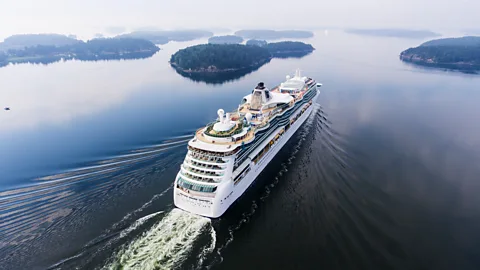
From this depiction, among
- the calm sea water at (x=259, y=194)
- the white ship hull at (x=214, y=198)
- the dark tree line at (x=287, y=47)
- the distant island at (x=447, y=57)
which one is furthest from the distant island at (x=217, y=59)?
the white ship hull at (x=214, y=198)

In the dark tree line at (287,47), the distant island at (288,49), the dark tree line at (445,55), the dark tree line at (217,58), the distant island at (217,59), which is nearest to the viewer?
the distant island at (217,59)

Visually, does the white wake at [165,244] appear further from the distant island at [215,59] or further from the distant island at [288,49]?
the distant island at [288,49]

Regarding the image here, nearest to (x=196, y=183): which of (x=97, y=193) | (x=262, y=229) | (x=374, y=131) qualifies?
(x=262, y=229)

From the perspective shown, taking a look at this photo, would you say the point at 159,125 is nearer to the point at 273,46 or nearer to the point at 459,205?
the point at 459,205

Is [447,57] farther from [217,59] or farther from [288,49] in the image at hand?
[217,59]

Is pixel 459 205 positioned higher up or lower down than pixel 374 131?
lower down

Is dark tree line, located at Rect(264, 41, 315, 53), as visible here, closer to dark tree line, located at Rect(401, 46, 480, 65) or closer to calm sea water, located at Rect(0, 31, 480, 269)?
dark tree line, located at Rect(401, 46, 480, 65)
